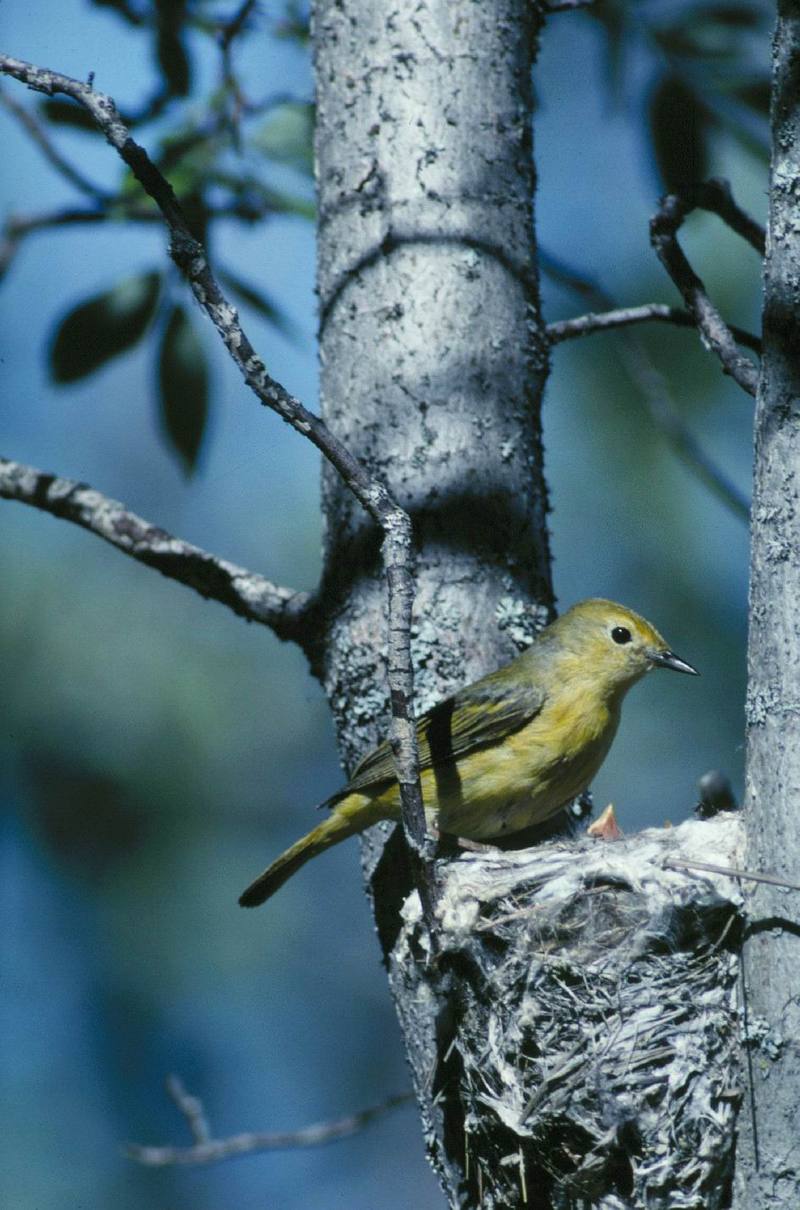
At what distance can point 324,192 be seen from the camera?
143 inches

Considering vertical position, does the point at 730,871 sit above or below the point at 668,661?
below

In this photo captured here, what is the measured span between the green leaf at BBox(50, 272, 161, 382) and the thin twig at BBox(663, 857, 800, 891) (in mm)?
1968

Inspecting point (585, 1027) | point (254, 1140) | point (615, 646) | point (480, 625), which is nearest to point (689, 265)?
point (480, 625)

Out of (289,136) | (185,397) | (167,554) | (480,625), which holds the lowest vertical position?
(480,625)

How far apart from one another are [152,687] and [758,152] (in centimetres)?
589

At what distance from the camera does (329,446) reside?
2.45 m

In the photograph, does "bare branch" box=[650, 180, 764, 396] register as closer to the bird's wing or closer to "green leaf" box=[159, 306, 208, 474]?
the bird's wing

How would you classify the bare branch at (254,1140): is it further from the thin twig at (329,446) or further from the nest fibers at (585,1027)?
the thin twig at (329,446)

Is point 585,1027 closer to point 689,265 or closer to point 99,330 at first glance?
point 689,265

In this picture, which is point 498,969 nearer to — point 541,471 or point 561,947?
point 561,947

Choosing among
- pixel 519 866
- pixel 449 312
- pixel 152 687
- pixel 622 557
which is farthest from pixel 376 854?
pixel 622 557

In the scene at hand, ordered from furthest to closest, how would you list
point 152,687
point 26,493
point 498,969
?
1. point 152,687
2. point 26,493
3. point 498,969

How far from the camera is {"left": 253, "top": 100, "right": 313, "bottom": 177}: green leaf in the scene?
12.5ft

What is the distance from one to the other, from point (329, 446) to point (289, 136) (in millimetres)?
1769
